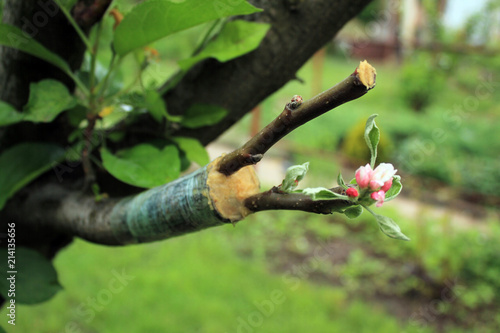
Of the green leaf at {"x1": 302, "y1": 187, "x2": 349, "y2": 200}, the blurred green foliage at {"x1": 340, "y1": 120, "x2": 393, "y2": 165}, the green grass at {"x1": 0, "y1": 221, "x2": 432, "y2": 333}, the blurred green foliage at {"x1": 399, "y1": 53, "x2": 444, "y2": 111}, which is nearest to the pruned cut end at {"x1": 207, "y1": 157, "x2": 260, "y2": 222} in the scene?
the green leaf at {"x1": 302, "y1": 187, "x2": 349, "y2": 200}

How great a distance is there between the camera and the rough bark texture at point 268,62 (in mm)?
973

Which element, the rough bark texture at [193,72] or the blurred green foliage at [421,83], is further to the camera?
the blurred green foliage at [421,83]

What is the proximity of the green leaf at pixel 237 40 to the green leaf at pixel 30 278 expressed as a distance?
530mm

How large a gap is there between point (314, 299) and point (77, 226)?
277 centimetres

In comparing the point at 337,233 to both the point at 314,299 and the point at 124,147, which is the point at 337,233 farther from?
the point at 124,147

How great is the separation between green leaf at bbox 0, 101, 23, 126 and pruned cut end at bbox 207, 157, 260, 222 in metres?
0.44

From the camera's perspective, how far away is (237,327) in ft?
9.81

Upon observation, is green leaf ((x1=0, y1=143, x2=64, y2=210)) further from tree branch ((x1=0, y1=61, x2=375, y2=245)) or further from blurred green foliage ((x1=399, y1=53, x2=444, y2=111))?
blurred green foliage ((x1=399, y1=53, x2=444, y2=111))

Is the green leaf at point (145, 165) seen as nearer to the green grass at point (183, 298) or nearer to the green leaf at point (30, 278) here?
the green leaf at point (30, 278)

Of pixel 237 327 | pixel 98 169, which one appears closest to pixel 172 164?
pixel 98 169

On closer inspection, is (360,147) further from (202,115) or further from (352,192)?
(352,192)

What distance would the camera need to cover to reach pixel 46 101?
877 mm

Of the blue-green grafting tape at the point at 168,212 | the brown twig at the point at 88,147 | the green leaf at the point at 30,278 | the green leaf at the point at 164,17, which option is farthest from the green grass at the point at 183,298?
the green leaf at the point at 164,17

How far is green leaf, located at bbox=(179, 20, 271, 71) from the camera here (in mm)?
916
